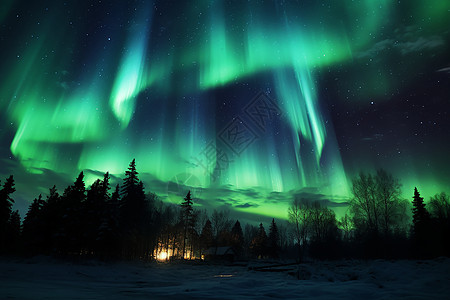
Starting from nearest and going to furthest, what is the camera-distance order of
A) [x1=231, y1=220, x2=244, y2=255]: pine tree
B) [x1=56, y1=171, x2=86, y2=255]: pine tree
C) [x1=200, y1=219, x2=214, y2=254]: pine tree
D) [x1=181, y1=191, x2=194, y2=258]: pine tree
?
[x1=56, y1=171, x2=86, y2=255]: pine tree < [x1=181, y1=191, x2=194, y2=258]: pine tree < [x1=200, y1=219, x2=214, y2=254]: pine tree < [x1=231, y1=220, x2=244, y2=255]: pine tree

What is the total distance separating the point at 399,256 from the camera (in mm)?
37156

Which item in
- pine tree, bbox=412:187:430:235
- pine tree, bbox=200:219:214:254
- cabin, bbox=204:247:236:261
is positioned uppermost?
pine tree, bbox=412:187:430:235

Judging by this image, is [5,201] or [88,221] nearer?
[88,221]

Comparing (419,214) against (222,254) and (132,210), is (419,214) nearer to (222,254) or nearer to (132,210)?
(222,254)

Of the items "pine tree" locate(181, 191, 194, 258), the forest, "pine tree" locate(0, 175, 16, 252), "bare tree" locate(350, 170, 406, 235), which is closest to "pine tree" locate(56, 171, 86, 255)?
the forest

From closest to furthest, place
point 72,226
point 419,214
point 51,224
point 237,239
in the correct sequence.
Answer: point 72,226
point 51,224
point 419,214
point 237,239

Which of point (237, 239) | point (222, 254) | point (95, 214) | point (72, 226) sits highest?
point (95, 214)

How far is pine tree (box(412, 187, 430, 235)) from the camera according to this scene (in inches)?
1553

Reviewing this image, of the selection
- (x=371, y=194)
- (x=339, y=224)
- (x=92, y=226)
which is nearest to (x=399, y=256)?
(x=371, y=194)

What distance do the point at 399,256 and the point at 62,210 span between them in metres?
54.8

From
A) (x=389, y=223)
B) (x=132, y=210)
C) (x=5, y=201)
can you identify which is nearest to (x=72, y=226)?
(x=132, y=210)

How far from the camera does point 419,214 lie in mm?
40875

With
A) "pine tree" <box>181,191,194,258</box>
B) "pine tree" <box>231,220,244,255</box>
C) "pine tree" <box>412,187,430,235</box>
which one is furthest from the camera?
"pine tree" <box>231,220,244,255</box>

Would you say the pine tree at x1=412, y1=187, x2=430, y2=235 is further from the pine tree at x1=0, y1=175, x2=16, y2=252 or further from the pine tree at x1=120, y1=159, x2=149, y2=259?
the pine tree at x1=0, y1=175, x2=16, y2=252
